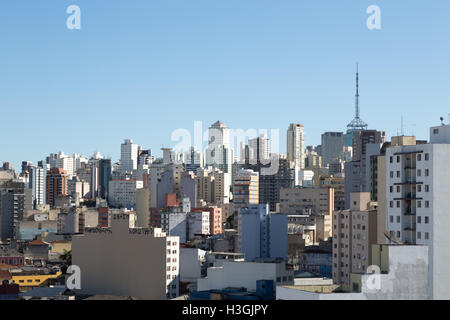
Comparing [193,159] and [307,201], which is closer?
[307,201]

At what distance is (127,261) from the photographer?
105 feet

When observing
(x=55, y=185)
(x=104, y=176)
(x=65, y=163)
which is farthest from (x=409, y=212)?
(x=65, y=163)

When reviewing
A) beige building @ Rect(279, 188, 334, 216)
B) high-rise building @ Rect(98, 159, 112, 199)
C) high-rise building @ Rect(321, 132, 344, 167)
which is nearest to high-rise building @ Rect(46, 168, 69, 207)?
high-rise building @ Rect(98, 159, 112, 199)

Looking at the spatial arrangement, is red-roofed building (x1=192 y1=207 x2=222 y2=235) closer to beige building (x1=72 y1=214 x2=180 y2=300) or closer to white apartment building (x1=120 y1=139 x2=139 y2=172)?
beige building (x1=72 y1=214 x2=180 y2=300)

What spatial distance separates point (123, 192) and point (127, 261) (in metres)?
62.3

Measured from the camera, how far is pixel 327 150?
113312mm

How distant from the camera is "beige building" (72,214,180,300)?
31203mm

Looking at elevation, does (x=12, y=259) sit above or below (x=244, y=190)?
below

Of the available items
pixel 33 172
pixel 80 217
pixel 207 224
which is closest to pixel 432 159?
pixel 207 224

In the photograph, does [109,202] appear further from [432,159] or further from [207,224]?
[432,159]

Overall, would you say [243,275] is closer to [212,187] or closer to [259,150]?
[212,187]

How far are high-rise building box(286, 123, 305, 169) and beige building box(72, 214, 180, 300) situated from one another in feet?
212
